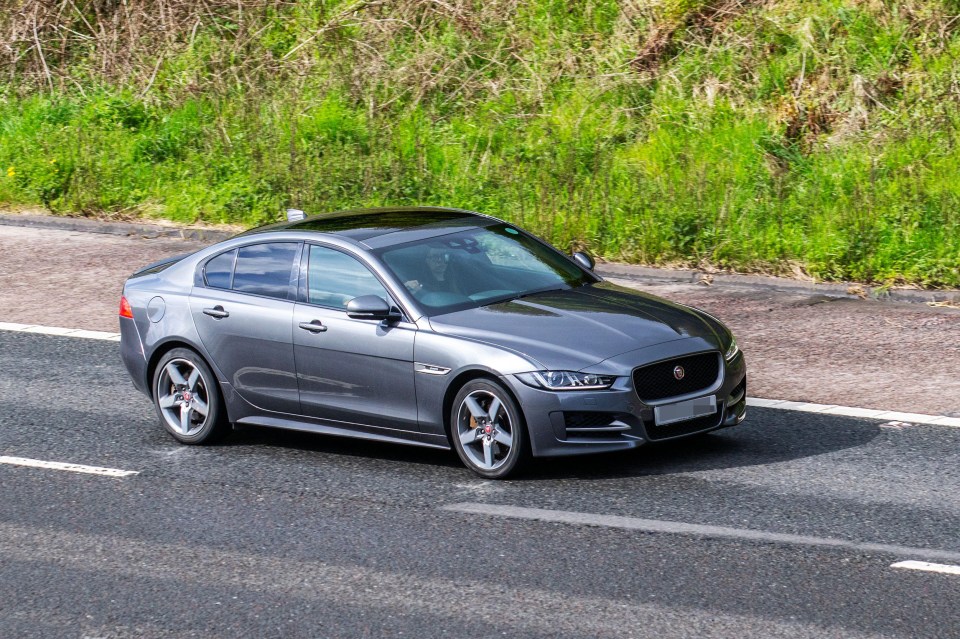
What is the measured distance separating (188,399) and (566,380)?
2975mm

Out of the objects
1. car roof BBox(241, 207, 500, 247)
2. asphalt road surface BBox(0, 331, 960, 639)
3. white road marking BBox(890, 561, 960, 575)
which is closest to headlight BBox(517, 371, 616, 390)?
asphalt road surface BBox(0, 331, 960, 639)

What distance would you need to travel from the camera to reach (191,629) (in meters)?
6.15

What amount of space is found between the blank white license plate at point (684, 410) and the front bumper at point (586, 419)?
0.11 ft

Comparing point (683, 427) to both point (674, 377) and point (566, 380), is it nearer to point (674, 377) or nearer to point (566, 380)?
point (674, 377)

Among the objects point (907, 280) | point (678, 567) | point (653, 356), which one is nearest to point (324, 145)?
point (907, 280)

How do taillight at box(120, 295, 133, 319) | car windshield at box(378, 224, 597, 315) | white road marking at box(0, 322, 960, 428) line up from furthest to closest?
taillight at box(120, 295, 133, 319) → white road marking at box(0, 322, 960, 428) → car windshield at box(378, 224, 597, 315)

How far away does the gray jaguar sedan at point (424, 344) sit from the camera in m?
7.89

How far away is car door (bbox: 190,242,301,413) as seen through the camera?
889cm

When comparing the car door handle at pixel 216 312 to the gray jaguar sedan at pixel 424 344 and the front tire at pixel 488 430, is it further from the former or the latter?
the front tire at pixel 488 430

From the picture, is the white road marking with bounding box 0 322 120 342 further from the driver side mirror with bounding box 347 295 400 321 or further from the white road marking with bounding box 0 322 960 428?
the white road marking with bounding box 0 322 960 428

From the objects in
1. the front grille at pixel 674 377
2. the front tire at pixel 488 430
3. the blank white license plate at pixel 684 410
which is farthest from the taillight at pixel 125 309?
the blank white license plate at pixel 684 410

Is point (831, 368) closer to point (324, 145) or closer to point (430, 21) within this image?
point (324, 145)

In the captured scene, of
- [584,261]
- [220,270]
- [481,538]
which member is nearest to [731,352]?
[584,261]

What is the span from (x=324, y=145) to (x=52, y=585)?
11595mm
